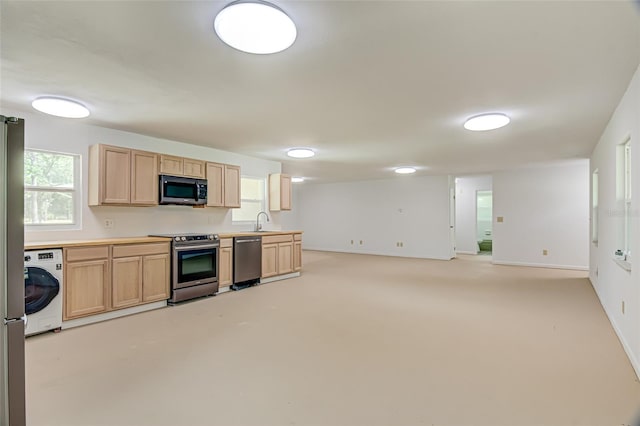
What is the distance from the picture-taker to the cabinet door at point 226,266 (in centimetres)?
514

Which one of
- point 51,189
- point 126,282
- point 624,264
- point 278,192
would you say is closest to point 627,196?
point 624,264

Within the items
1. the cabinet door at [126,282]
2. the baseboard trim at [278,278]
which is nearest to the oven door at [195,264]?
the cabinet door at [126,282]

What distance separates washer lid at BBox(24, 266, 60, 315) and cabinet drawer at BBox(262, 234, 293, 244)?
3.05m

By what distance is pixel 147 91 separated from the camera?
9.95 ft

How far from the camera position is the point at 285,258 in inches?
250

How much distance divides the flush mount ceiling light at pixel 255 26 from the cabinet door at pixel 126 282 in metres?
3.16

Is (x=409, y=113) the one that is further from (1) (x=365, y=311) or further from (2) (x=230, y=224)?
(2) (x=230, y=224)

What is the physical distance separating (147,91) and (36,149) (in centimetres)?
187

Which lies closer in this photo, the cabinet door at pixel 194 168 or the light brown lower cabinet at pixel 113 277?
the light brown lower cabinet at pixel 113 277

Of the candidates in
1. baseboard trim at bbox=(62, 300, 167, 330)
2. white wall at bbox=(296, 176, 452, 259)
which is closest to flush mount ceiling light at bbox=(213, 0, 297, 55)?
baseboard trim at bbox=(62, 300, 167, 330)

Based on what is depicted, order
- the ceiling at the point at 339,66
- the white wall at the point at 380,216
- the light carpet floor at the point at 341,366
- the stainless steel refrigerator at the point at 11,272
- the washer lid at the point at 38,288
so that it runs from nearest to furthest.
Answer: the stainless steel refrigerator at the point at 11,272
the ceiling at the point at 339,66
the light carpet floor at the point at 341,366
the washer lid at the point at 38,288
the white wall at the point at 380,216

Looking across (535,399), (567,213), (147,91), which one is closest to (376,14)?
(147,91)

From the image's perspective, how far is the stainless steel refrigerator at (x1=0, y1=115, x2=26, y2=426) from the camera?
1.34 metres

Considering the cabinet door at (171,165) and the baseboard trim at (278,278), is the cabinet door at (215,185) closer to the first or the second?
the cabinet door at (171,165)
